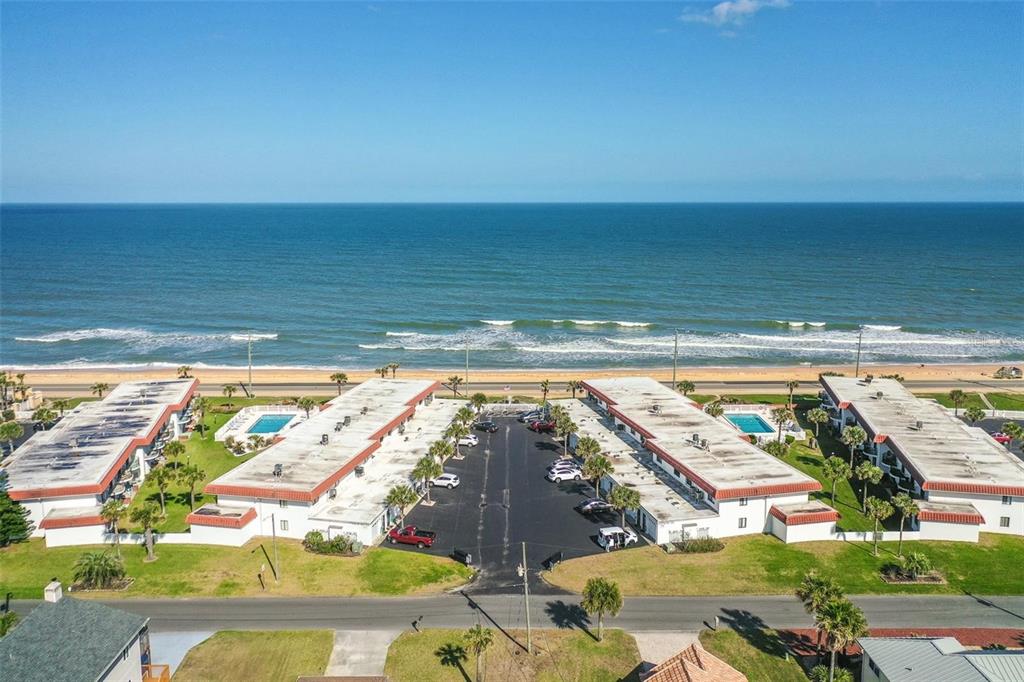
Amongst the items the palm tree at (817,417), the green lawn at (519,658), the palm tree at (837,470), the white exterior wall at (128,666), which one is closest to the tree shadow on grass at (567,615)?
the green lawn at (519,658)

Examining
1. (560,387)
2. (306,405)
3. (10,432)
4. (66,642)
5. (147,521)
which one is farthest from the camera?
(560,387)

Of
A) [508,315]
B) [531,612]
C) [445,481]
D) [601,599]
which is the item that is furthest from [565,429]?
[508,315]

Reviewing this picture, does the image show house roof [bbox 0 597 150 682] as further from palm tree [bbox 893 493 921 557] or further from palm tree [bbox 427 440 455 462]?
palm tree [bbox 893 493 921 557]

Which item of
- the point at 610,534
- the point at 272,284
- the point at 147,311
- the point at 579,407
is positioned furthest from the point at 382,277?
the point at 610,534

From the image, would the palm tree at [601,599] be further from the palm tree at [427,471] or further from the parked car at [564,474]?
the parked car at [564,474]

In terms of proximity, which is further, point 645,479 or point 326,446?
point 326,446

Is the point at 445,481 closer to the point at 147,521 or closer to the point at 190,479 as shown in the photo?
the point at 190,479

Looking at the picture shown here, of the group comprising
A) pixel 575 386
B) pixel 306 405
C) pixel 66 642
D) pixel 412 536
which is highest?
pixel 66 642
